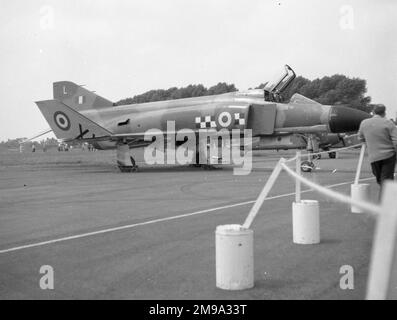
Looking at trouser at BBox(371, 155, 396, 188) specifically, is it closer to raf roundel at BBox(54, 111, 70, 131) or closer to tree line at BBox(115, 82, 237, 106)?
raf roundel at BBox(54, 111, 70, 131)

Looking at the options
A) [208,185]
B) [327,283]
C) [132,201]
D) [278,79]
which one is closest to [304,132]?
[278,79]

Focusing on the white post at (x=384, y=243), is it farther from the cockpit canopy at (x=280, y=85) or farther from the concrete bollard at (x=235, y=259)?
the cockpit canopy at (x=280, y=85)

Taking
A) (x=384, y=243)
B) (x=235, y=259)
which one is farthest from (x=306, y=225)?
(x=384, y=243)

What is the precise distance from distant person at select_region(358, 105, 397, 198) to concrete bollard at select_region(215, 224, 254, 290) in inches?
145

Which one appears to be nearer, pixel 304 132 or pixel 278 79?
pixel 304 132

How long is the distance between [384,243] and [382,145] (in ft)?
17.0

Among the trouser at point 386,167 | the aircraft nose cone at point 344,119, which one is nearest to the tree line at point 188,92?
A: the aircraft nose cone at point 344,119

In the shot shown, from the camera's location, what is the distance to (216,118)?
17.8m

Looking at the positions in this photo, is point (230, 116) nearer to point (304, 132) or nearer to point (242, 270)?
point (304, 132)

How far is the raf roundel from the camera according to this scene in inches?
755

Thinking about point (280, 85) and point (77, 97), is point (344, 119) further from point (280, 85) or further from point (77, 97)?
point (77, 97)

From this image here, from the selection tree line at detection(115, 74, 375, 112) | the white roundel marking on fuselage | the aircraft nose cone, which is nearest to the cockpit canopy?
the white roundel marking on fuselage
